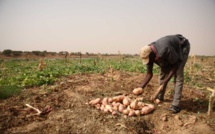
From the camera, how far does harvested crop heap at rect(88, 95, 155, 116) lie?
163 inches

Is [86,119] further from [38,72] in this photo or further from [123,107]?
[38,72]

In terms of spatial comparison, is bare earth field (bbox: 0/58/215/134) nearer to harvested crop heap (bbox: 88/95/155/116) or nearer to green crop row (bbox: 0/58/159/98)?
harvested crop heap (bbox: 88/95/155/116)

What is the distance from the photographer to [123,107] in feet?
14.0

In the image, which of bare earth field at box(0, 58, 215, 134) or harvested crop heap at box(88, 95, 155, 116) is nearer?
bare earth field at box(0, 58, 215, 134)

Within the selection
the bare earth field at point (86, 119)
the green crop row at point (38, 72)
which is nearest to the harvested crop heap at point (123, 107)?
the bare earth field at point (86, 119)

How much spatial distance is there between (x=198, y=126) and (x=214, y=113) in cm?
90

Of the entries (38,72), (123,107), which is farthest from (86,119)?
(38,72)

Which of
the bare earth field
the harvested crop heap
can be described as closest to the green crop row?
the bare earth field

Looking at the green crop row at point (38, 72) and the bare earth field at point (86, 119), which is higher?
the green crop row at point (38, 72)

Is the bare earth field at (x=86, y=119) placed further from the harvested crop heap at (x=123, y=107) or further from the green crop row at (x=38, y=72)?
the green crop row at (x=38, y=72)

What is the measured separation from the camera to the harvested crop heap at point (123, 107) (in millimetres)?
4129

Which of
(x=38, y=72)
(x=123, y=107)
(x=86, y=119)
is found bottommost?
(x=86, y=119)

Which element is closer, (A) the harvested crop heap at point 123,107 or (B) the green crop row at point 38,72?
(A) the harvested crop heap at point 123,107

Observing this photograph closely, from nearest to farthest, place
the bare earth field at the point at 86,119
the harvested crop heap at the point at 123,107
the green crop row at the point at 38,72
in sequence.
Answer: the bare earth field at the point at 86,119
the harvested crop heap at the point at 123,107
the green crop row at the point at 38,72
